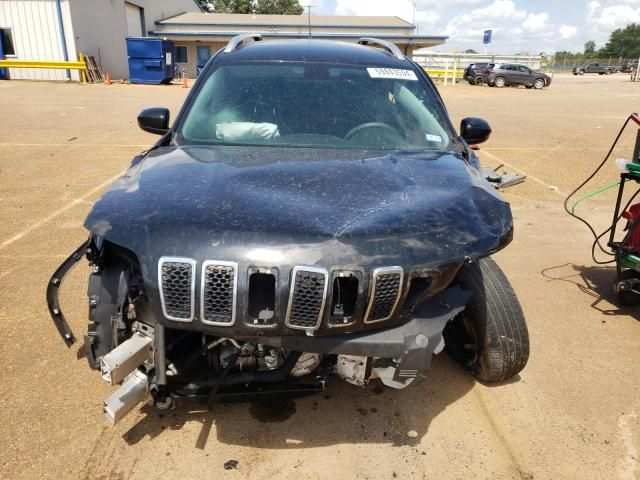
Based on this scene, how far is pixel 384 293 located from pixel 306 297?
0.30 metres

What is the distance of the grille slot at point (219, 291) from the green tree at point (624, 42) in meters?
103

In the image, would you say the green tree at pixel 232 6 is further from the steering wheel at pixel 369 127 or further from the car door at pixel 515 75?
the steering wheel at pixel 369 127

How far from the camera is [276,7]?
66.3 m

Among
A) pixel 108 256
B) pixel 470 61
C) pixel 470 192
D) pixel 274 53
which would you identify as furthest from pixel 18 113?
pixel 470 61

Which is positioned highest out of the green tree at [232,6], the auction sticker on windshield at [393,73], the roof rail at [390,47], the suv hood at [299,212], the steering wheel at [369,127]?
the green tree at [232,6]

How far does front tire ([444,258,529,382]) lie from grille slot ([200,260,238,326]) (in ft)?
4.42

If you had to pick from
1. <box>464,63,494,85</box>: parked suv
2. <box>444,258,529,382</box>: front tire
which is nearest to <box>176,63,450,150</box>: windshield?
<box>444,258,529,382</box>: front tire

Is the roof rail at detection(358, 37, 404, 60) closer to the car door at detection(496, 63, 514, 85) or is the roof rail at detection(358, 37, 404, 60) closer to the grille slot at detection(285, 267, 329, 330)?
the grille slot at detection(285, 267, 329, 330)

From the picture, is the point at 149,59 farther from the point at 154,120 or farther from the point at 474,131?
the point at 474,131

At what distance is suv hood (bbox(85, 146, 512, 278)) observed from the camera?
6.24 ft

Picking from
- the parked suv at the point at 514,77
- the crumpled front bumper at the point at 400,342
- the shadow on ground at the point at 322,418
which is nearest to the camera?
the crumpled front bumper at the point at 400,342

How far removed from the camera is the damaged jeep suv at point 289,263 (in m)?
1.90

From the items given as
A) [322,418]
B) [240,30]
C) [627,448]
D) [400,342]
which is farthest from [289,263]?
[240,30]

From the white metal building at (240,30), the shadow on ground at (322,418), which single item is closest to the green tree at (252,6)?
the white metal building at (240,30)
